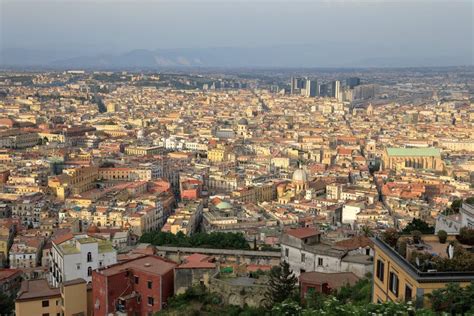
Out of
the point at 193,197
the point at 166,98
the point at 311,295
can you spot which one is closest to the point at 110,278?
the point at 311,295

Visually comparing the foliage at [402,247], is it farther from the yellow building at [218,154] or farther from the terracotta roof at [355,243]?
the yellow building at [218,154]

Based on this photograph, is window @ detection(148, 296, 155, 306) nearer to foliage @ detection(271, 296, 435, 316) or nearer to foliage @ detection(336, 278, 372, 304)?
foliage @ detection(336, 278, 372, 304)

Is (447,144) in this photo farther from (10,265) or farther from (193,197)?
(10,265)

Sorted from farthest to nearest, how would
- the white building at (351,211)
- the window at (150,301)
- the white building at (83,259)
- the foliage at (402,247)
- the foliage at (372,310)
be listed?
the white building at (351,211) < the white building at (83,259) < the window at (150,301) < the foliage at (402,247) < the foliage at (372,310)

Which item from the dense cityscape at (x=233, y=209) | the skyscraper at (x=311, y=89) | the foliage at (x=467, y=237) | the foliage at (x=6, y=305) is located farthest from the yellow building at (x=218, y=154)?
the skyscraper at (x=311, y=89)

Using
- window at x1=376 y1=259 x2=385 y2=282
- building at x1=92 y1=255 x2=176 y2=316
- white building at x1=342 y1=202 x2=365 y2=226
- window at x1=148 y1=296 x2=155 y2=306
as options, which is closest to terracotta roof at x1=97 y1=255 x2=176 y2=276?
building at x1=92 y1=255 x2=176 y2=316

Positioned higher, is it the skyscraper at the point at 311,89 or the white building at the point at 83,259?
the skyscraper at the point at 311,89

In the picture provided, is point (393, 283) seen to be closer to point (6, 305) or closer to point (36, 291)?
point (36, 291)
